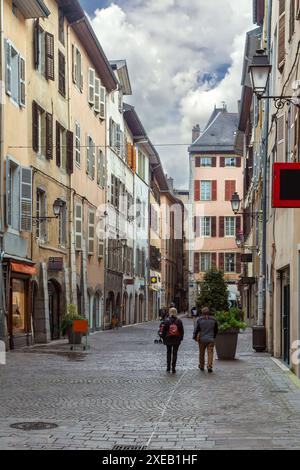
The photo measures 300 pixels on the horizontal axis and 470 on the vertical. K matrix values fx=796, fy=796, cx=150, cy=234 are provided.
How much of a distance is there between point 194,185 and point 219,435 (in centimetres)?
6643

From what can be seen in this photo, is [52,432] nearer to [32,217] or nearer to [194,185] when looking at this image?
[32,217]

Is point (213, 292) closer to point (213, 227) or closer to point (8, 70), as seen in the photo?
point (213, 227)

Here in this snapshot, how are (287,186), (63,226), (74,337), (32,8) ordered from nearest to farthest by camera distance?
(287,186), (32,8), (74,337), (63,226)

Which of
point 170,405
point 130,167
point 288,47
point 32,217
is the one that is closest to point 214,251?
point 130,167

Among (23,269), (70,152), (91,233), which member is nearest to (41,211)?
(23,269)

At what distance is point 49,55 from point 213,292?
2567 cm

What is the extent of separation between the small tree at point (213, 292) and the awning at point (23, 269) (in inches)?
988

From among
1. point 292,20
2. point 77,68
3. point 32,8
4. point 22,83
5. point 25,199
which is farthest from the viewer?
point 77,68

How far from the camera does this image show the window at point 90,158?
37.3m

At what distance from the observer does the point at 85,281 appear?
117ft

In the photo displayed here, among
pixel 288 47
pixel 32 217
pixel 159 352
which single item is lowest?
pixel 159 352

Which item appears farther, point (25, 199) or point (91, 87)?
point (91, 87)

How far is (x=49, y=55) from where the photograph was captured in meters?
29.2

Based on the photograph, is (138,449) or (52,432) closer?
(138,449)
